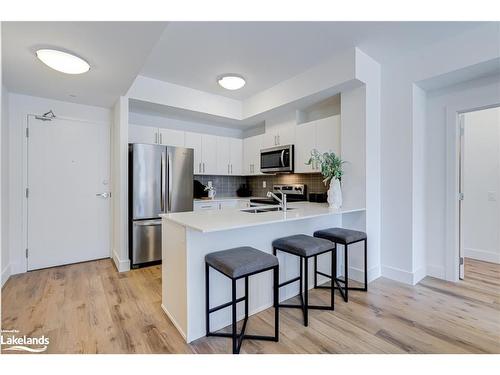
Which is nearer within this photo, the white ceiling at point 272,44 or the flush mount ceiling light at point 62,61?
the flush mount ceiling light at point 62,61

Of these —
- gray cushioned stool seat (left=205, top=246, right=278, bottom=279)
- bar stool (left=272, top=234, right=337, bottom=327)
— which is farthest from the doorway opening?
gray cushioned stool seat (left=205, top=246, right=278, bottom=279)

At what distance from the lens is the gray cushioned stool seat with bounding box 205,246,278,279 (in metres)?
1.60

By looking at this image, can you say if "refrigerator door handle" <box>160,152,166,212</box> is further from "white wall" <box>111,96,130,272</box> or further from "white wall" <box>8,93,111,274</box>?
"white wall" <box>8,93,111,274</box>

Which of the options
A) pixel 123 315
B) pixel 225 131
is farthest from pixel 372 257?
pixel 225 131

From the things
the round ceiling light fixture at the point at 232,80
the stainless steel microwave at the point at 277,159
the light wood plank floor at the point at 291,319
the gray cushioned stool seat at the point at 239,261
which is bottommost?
the light wood plank floor at the point at 291,319

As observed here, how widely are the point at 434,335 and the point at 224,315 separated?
1646mm

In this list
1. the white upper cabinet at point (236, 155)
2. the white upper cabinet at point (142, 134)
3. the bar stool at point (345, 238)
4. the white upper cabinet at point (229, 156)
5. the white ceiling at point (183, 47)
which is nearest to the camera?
the white ceiling at point (183, 47)

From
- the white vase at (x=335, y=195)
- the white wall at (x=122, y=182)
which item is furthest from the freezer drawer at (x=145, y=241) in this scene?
the white vase at (x=335, y=195)

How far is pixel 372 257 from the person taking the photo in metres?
2.94

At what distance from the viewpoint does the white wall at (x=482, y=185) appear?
3.40 metres

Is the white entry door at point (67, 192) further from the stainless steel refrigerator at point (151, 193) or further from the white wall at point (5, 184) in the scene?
the stainless steel refrigerator at point (151, 193)

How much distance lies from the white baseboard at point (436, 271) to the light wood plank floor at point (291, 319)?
3.7 inches

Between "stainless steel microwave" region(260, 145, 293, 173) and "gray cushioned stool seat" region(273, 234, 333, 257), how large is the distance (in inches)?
69.5
